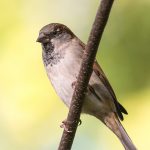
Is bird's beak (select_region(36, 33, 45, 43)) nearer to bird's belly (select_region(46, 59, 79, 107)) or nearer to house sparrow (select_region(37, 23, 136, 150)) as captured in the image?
house sparrow (select_region(37, 23, 136, 150))

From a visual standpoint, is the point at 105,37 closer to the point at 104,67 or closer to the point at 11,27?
the point at 104,67

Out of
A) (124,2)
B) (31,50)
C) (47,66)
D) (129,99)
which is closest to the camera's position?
(129,99)

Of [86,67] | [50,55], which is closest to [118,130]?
[50,55]

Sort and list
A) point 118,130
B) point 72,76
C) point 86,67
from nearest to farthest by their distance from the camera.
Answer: point 86,67, point 72,76, point 118,130

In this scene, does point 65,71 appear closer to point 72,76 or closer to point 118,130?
point 72,76

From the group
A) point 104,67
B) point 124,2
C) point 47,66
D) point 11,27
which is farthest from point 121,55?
point 11,27

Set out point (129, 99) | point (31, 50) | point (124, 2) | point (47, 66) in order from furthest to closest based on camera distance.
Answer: point (31, 50), point (47, 66), point (124, 2), point (129, 99)

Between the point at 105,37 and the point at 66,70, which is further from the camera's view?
the point at 66,70

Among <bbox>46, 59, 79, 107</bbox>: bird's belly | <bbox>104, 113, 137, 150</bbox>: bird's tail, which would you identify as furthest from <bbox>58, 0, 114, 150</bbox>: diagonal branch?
<bbox>46, 59, 79, 107</bbox>: bird's belly
